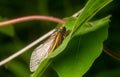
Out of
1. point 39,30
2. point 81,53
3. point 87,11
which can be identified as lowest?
point 39,30

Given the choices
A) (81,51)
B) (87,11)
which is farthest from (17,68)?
(87,11)

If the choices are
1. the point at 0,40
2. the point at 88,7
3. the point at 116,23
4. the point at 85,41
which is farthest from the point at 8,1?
the point at 88,7

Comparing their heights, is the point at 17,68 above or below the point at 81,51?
below

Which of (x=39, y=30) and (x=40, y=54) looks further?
(x=39, y=30)

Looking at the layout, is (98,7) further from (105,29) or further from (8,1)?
(8,1)

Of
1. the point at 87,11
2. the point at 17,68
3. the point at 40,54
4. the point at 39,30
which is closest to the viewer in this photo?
the point at 87,11

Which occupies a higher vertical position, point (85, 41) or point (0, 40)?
point (85, 41)

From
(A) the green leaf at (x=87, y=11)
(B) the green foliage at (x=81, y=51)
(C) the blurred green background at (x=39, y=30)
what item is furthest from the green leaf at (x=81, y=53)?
(C) the blurred green background at (x=39, y=30)

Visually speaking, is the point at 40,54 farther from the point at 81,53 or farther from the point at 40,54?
the point at 81,53

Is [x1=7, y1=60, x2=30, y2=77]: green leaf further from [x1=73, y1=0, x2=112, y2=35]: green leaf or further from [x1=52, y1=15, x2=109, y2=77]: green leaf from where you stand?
[x1=73, y1=0, x2=112, y2=35]: green leaf
